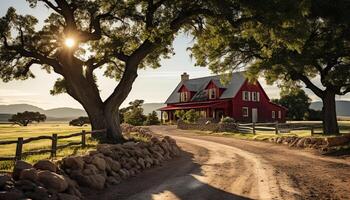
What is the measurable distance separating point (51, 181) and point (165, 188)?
3.90 metres

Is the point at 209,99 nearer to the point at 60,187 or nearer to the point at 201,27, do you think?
the point at 201,27

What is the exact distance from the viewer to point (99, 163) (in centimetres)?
1495

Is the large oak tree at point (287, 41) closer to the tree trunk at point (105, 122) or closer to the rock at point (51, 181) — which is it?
the tree trunk at point (105, 122)

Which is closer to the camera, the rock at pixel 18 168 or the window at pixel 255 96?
the rock at pixel 18 168

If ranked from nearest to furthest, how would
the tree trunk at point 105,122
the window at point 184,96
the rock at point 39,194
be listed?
the rock at point 39,194 < the tree trunk at point 105,122 < the window at point 184,96

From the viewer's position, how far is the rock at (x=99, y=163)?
14.9m

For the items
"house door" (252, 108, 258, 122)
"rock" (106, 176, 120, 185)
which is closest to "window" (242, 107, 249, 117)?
"house door" (252, 108, 258, 122)

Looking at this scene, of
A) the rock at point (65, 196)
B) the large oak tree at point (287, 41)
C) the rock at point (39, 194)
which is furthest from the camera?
the large oak tree at point (287, 41)

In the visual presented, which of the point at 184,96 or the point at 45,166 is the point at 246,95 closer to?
the point at 184,96

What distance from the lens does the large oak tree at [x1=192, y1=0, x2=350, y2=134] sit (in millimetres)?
22078

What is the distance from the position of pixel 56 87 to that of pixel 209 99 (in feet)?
122

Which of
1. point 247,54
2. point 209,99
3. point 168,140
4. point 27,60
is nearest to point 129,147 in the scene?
point 168,140

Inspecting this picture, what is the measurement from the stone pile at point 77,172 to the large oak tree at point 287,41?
9728 mm

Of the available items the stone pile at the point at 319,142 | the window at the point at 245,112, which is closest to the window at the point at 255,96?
the window at the point at 245,112
